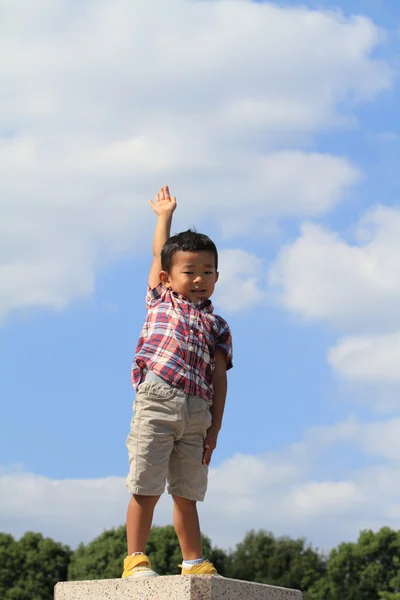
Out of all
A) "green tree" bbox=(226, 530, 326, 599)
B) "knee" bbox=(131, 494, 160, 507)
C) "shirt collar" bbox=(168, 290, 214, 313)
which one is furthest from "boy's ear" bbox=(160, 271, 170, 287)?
"green tree" bbox=(226, 530, 326, 599)

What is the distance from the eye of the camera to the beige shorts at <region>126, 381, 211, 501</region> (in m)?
7.16

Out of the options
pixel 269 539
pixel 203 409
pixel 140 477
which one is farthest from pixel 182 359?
pixel 269 539

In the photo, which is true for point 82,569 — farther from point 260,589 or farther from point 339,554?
point 260,589

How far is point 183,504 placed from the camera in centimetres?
730

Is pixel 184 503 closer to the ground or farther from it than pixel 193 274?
closer to the ground

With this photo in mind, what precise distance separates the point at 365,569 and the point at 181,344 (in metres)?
43.3

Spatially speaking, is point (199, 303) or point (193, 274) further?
point (199, 303)

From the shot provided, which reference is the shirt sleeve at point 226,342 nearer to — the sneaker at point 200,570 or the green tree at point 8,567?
the sneaker at point 200,570

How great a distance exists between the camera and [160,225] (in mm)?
8469

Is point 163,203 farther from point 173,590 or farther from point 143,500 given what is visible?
point 173,590

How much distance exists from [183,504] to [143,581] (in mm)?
801

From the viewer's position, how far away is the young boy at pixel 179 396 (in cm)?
720

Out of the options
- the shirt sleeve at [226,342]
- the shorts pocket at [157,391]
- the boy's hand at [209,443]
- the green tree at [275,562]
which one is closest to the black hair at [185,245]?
the shirt sleeve at [226,342]

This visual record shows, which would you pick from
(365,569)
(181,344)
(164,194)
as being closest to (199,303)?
(181,344)
